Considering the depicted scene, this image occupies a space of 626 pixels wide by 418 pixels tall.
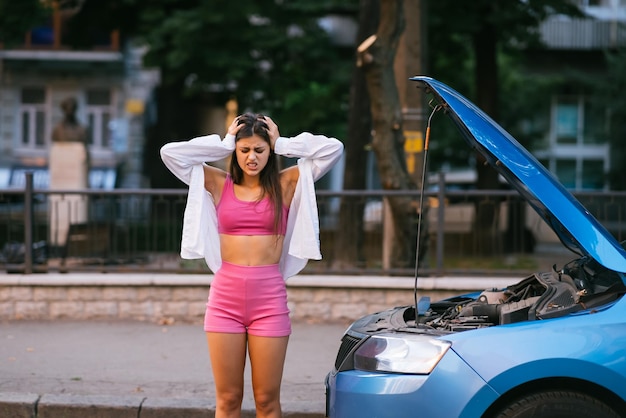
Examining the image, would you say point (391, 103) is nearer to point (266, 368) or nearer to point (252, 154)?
point (252, 154)

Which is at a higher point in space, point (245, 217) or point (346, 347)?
point (245, 217)

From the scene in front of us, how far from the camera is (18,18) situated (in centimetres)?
1706

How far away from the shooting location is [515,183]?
15.4ft

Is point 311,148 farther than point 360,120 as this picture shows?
No

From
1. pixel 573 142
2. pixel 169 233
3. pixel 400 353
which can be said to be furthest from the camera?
pixel 573 142

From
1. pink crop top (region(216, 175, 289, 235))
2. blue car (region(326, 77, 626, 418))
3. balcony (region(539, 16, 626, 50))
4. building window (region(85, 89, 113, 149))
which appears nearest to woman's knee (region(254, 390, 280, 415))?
blue car (region(326, 77, 626, 418))

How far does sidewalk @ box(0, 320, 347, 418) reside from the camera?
21.3ft

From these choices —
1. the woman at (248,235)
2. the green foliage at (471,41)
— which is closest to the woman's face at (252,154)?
the woman at (248,235)

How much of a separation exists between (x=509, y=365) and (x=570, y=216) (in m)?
0.77

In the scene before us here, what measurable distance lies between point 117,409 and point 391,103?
5312 mm

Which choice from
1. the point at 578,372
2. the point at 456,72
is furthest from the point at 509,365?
the point at 456,72

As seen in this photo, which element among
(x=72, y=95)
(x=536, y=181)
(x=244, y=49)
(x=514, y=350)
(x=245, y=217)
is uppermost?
(x=72, y=95)

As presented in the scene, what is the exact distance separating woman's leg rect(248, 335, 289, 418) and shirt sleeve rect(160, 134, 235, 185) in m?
0.92

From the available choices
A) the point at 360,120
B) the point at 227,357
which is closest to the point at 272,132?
the point at 227,357
